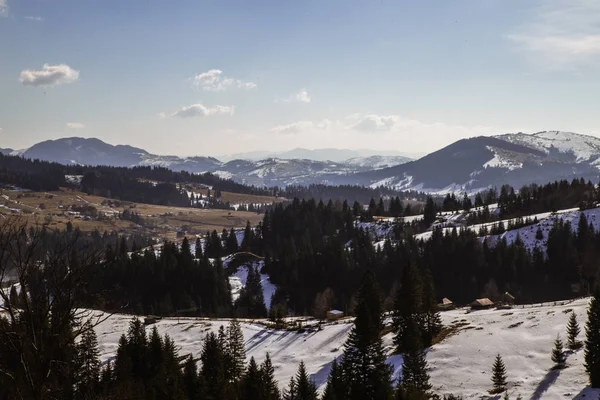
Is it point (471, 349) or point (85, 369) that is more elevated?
point (85, 369)

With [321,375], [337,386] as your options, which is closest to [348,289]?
[321,375]

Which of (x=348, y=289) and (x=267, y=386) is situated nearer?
(x=267, y=386)

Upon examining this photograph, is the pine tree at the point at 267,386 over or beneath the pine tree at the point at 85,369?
beneath

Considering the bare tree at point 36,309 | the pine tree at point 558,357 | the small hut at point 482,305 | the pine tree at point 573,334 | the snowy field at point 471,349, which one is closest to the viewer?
the bare tree at point 36,309

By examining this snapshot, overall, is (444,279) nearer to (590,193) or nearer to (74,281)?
(590,193)

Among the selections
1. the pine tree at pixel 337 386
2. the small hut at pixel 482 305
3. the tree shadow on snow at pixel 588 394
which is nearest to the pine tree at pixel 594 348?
the tree shadow on snow at pixel 588 394

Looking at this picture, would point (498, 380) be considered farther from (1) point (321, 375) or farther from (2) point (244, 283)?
(2) point (244, 283)

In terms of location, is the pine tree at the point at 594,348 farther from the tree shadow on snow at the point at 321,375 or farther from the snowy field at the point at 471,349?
the tree shadow on snow at the point at 321,375
